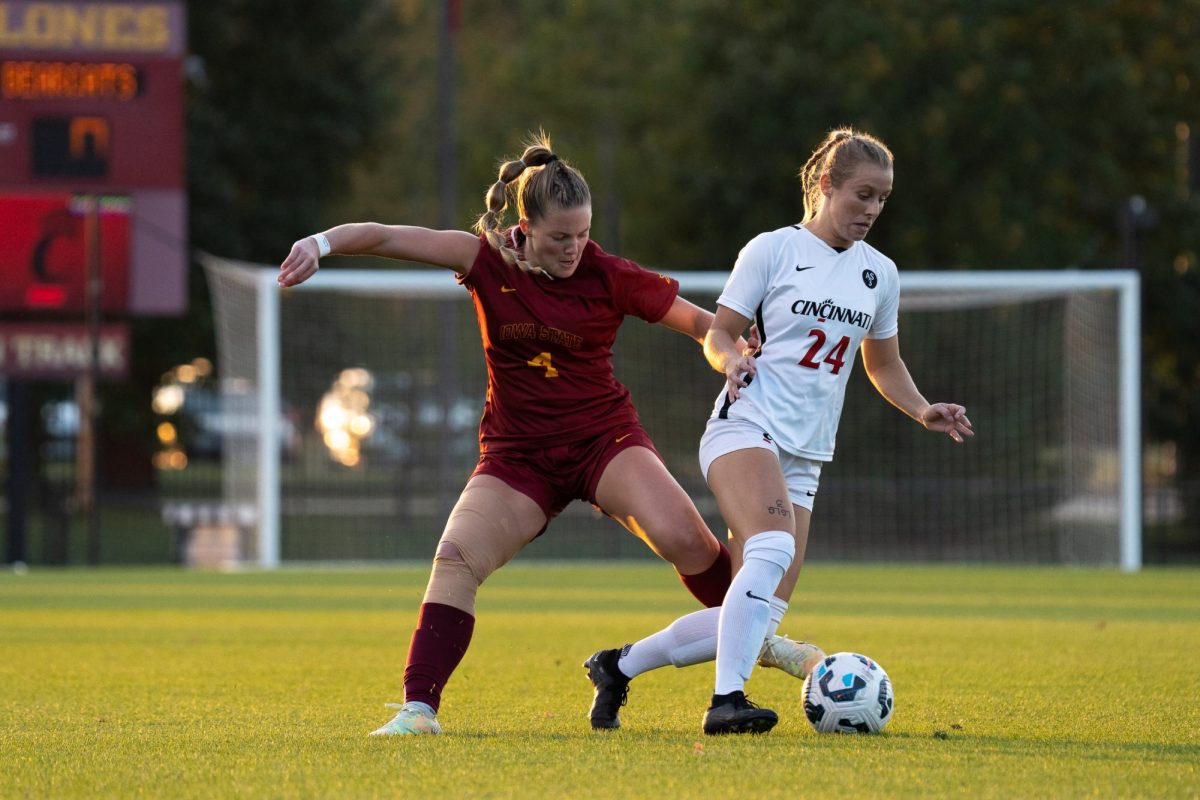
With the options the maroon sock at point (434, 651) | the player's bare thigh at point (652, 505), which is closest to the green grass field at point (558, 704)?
the maroon sock at point (434, 651)

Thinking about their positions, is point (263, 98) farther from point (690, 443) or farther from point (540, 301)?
point (540, 301)

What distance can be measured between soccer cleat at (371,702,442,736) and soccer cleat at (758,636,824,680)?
1.11 metres

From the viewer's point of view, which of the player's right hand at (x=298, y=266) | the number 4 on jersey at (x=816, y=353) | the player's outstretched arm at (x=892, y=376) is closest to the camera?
the player's right hand at (x=298, y=266)

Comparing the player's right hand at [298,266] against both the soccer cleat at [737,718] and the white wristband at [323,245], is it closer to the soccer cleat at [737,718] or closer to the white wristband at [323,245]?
the white wristband at [323,245]

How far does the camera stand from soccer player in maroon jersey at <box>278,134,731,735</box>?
18.1 feet

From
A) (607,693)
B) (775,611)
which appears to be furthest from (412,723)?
(775,611)

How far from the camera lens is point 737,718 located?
5.33 metres

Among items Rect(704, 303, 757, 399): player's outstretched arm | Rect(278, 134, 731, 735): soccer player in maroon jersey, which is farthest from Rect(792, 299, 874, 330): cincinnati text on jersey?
Rect(278, 134, 731, 735): soccer player in maroon jersey

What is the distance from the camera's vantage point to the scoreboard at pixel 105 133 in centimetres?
1758

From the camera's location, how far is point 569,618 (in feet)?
38.2

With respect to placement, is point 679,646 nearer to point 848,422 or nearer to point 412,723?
point 412,723

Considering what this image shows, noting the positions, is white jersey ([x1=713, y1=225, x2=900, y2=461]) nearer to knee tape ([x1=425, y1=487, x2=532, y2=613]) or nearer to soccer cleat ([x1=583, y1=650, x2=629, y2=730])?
knee tape ([x1=425, y1=487, x2=532, y2=613])

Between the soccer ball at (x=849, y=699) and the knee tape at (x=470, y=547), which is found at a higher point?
the knee tape at (x=470, y=547)

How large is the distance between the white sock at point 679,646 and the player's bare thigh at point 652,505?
21 centimetres
